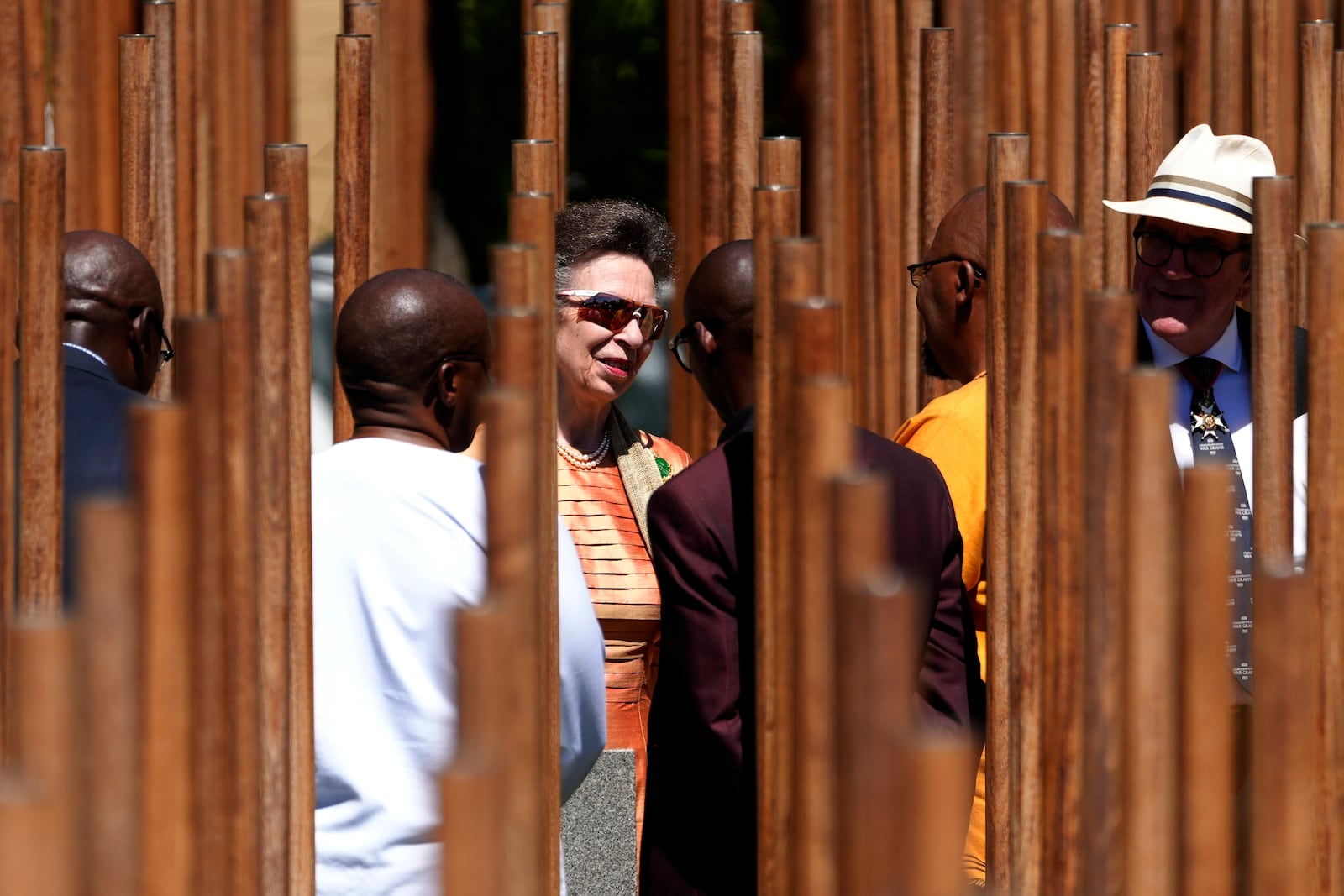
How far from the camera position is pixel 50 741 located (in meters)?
0.66

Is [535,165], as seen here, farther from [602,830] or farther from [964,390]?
[602,830]

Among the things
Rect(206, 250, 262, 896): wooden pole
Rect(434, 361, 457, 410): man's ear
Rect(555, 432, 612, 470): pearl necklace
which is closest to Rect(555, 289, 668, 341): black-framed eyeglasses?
Rect(555, 432, 612, 470): pearl necklace

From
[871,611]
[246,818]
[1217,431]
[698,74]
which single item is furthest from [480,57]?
[871,611]

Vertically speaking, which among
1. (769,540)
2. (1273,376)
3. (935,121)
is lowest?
(769,540)

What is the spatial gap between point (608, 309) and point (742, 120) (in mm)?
261

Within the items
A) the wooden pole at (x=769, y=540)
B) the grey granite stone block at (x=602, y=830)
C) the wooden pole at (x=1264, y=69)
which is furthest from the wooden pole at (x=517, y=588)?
the wooden pole at (x=1264, y=69)

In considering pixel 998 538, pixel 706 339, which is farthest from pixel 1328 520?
pixel 706 339

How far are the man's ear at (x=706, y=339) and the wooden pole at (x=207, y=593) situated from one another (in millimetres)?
669

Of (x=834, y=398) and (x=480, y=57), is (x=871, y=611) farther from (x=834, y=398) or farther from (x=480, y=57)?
(x=480, y=57)

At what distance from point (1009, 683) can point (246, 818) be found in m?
0.49

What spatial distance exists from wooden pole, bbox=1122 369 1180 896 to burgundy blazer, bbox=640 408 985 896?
522 millimetres

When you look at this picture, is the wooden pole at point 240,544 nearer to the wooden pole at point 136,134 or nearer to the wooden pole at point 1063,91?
the wooden pole at point 136,134

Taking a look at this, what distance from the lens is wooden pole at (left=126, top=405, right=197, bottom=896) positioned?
0.74 metres

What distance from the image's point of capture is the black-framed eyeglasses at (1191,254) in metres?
1.66
